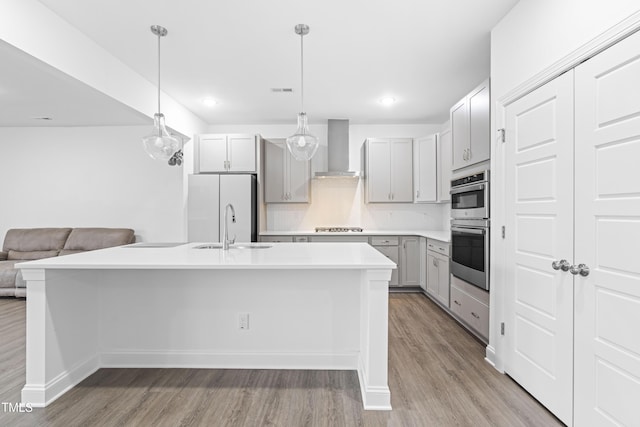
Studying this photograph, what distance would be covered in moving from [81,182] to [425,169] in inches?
207

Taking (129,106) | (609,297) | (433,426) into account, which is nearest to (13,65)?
(129,106)

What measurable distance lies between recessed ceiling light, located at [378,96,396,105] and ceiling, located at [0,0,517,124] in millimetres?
74

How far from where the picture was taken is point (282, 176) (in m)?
5.31

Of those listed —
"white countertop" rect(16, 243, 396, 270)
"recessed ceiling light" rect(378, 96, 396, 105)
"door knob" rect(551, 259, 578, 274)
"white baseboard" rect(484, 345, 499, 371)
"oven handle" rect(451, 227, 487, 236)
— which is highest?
"recessed ceiling light" rect(378, 96, 396, 105)

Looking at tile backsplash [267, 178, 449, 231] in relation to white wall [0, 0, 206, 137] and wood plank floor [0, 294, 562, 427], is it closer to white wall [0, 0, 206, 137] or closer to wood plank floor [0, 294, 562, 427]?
white wall [0, 0, 206, 137]

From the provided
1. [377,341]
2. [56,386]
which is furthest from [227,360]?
[377,341]

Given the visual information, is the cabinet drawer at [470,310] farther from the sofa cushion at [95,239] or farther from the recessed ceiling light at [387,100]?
the sofa cushion at [95,239]

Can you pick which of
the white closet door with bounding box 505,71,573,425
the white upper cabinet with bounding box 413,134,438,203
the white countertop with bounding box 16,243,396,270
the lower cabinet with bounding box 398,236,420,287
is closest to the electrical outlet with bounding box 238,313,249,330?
the white countertop with bounding box 16,243,396,270

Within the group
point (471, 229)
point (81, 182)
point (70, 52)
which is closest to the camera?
point (70, 52)

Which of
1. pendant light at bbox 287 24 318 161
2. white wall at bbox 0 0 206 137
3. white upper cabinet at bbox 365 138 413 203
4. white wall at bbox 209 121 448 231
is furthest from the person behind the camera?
white wall at bbox 209 121 448 231

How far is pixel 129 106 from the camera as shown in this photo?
3.50 metres

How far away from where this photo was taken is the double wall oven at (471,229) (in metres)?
2.82

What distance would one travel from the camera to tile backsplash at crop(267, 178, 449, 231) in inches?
222

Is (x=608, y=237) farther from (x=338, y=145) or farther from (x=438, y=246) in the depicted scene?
(x=338, y=145)
